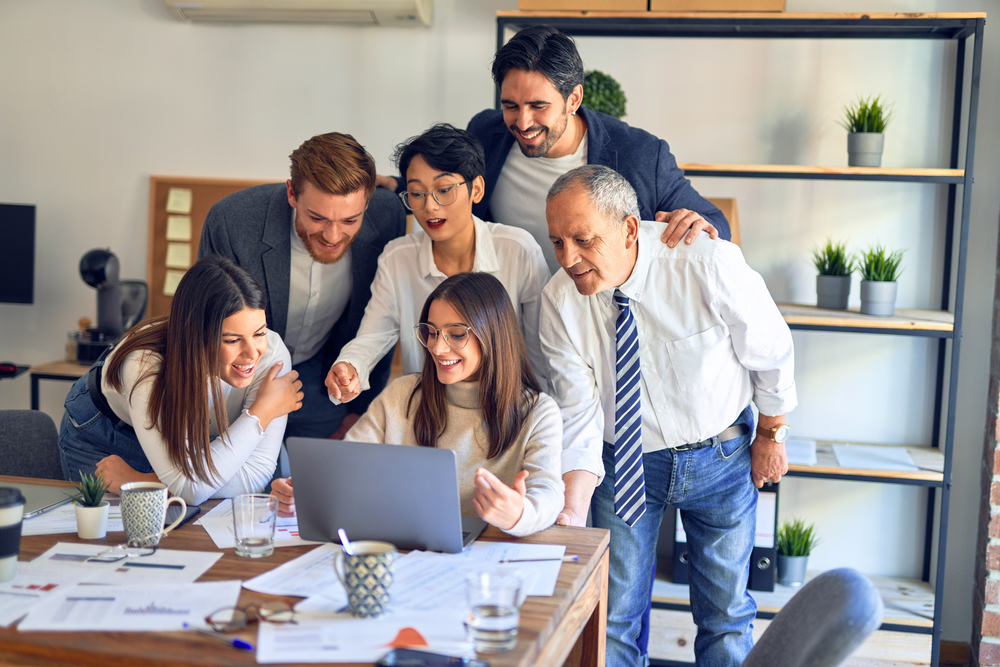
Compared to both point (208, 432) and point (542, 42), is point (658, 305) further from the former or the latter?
point (208, 432)

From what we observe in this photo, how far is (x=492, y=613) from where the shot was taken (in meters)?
1.11

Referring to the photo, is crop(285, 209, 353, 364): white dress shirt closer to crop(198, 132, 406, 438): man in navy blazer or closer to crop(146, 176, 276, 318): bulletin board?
crop(198, 132, 406, 438): man in navy blazer

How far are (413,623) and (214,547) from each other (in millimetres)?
473

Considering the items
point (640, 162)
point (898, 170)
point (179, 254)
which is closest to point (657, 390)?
point (640, 162)

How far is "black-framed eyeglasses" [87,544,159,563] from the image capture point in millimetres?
1378

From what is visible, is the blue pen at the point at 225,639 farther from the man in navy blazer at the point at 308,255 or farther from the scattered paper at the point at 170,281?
the scattered paper at the point at 170,281

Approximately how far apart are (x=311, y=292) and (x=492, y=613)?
1415 mm

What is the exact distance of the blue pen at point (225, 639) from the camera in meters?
1.08

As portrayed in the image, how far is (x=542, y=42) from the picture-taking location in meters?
2.03

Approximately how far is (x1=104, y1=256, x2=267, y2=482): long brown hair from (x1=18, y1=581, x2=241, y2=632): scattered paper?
20.2 inches

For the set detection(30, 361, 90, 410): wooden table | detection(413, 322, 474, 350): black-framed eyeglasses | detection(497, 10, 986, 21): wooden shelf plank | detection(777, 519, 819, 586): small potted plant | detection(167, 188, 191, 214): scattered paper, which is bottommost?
detection(777, 519, 819, 586): small potted plant

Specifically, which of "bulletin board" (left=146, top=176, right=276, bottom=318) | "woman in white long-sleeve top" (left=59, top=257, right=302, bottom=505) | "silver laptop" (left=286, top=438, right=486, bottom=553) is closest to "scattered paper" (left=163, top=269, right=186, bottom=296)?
"bulletin board" (left=146, top=176, right=276, bottom=318)

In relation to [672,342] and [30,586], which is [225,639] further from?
[672,342]

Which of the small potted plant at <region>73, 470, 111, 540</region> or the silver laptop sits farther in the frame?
the small potted plant at <region>73, 470, 111, 540</region>
